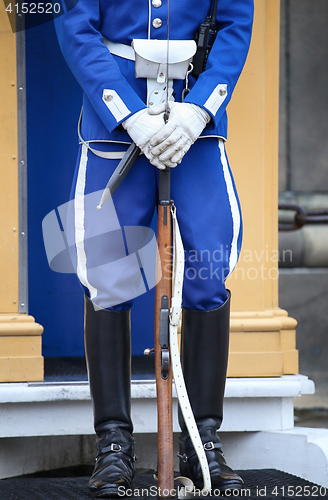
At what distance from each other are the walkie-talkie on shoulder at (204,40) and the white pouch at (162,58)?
0.16 ft

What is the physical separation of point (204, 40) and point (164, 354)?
72 centimetres

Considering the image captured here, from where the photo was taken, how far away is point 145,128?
3.88 feet

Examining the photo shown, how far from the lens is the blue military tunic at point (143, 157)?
1.27 m

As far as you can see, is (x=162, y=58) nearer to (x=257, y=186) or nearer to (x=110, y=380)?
(x=110, y=380)

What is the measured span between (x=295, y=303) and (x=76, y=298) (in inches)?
56.9

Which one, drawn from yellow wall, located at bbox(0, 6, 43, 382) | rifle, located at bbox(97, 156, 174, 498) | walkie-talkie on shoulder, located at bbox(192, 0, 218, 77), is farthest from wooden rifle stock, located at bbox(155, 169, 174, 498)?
yellow wall, located at bbox(0, 6, 43, 382)

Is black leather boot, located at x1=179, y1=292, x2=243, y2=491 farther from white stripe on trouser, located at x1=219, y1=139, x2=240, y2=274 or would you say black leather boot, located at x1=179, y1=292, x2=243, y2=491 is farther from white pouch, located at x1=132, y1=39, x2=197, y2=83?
white pouch, located at x1=132, y1=39, x2=197, y2=83

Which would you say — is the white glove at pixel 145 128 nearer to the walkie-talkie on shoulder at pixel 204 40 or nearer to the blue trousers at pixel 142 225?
the blue trousers at pixel 142 225

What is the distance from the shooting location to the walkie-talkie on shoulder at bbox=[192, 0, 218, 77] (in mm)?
1312

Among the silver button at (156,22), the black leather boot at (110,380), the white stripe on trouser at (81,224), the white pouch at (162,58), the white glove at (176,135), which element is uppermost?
the silver button at (156,22)

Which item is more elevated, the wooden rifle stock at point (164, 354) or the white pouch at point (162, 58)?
the white pouch at point (162, 58)

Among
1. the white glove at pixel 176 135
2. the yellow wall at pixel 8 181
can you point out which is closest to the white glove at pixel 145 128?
the white glove at pixel 176 135

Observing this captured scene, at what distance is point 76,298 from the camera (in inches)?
96.5

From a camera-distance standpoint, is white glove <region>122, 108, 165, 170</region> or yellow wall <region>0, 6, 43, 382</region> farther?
yellow wall <region>0, 6, 43, 382</region>
